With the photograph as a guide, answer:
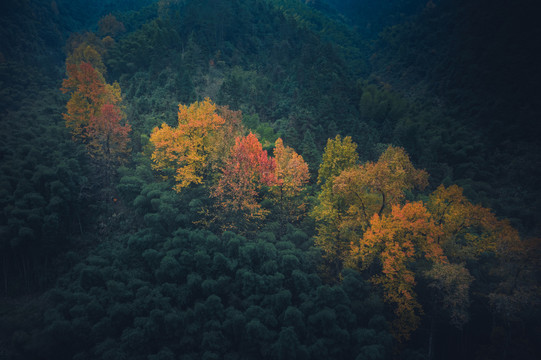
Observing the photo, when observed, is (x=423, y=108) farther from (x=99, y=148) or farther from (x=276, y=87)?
(x=99, y=148)

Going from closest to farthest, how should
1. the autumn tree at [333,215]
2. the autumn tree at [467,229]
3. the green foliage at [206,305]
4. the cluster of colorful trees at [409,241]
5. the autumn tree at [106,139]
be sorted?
1. the green foliage at [206,305]
2. the cluster of colorful trees at [409,241]
3. the autumn tree at [467,229]
4. the autumn tree at [333,215]
5. the autumn tree at [106,139]

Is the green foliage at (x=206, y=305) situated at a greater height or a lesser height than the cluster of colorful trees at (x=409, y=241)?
lesser

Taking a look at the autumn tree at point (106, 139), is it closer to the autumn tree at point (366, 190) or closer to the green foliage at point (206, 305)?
the green foliage at point (206, 305)

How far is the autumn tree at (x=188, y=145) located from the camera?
32763 mm

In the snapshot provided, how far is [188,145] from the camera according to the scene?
108 feet

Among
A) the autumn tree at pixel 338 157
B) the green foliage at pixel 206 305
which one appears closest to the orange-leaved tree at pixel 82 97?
the green foliage at pixel 206 305

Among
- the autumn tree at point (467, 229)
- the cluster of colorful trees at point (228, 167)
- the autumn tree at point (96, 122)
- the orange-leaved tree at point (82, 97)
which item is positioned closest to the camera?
A: the autumn tree at point (467, 229)

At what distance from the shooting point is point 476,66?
236 ft

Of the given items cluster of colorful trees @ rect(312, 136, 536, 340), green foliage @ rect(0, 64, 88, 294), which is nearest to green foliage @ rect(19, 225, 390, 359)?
cluster of colorful trees @ rect(312, 136, 536, 340)

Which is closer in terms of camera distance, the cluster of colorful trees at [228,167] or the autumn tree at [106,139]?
the cluster of colorful trees at [228,167]

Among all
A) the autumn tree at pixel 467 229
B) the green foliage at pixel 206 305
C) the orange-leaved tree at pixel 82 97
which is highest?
the orange-leaved tree at pixel 82 97

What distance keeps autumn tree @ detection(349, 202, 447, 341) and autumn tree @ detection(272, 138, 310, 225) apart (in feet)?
33.6

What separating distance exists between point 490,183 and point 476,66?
1544 inches

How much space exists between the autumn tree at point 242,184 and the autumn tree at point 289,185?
117cm
